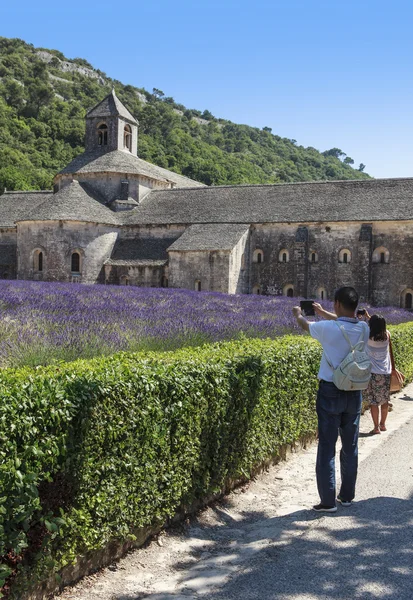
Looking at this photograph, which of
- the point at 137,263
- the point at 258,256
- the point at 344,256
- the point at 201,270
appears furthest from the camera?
the point at 258,256

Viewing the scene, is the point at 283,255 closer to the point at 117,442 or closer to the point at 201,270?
the point at 201,270

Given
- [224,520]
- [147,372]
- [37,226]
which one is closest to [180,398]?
[147,372]

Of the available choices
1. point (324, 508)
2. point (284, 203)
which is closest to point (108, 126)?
point (284, 203)

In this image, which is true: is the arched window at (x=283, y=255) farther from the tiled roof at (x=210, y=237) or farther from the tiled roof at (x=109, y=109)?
the tiled roof at (x=109, y=109)

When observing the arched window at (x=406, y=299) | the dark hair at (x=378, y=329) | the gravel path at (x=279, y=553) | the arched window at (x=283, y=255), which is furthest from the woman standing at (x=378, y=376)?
the arched window at (x=283, y=255)

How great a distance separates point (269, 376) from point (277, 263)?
3477 cm

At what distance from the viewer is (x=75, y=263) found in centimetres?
4366

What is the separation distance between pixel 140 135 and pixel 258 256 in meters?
83.2

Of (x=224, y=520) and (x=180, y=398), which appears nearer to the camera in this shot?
(x=180, y=398)

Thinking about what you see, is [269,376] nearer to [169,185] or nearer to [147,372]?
[147,372]

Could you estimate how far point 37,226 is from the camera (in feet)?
144

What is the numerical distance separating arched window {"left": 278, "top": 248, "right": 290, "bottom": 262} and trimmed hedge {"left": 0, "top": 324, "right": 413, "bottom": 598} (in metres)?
34.3

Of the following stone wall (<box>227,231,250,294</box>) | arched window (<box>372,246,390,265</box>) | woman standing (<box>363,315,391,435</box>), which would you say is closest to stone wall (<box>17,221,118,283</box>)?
stone wall (<box>227,231,250,294</box>)

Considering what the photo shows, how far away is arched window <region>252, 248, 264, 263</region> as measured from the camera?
4281 cm
